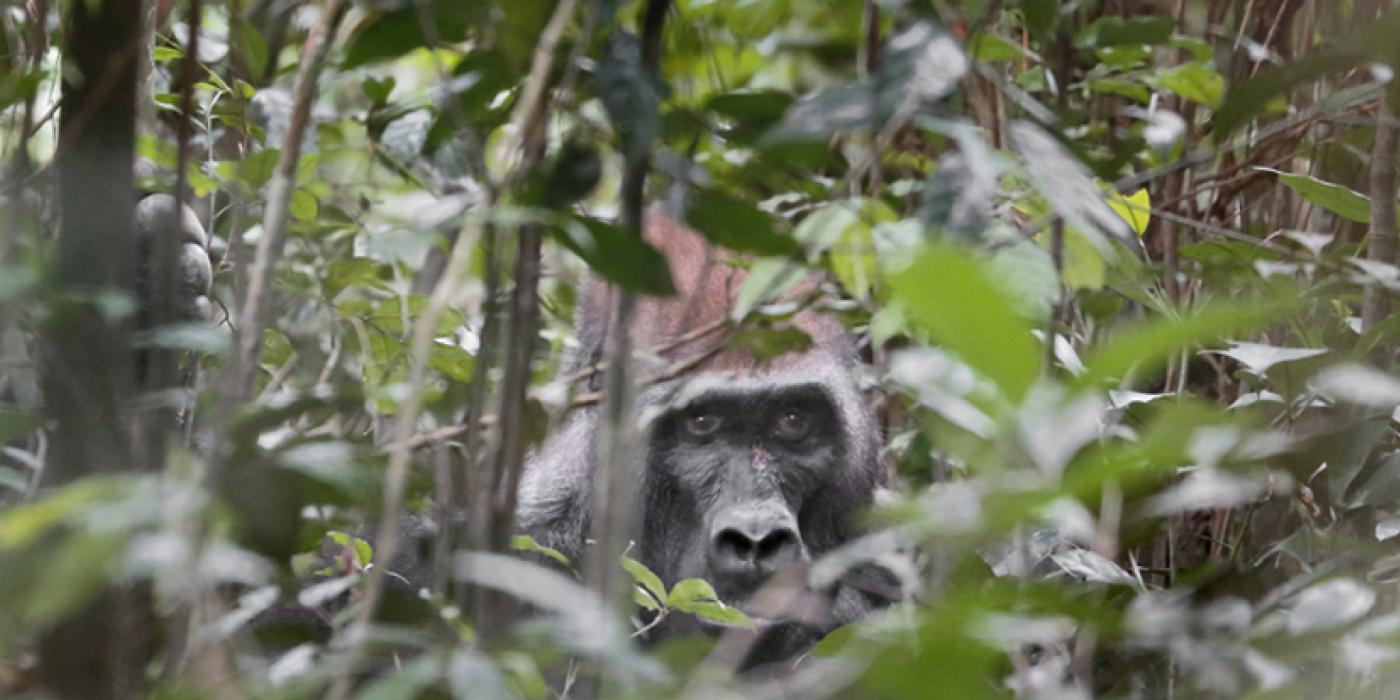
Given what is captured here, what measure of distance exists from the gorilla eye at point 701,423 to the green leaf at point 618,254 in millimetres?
2127

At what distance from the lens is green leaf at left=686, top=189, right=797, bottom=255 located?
1.36 m

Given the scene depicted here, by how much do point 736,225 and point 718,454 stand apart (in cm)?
196

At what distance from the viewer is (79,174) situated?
1.35 m

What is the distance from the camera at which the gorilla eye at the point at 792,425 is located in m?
3.41

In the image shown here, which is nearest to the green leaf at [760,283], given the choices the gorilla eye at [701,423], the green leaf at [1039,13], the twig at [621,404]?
the twig at [621,404]

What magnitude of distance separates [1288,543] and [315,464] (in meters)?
1.57

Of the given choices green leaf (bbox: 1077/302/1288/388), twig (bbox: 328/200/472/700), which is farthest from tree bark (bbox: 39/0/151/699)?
green leaf (bbox: 1077/302/1288/388)

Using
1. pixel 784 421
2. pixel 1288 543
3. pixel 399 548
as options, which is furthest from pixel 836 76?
pixel 1288 543

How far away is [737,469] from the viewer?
10.5ft

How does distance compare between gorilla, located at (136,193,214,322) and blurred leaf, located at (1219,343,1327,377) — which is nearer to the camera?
blurred leaf, located at (1219,343,1327,377)

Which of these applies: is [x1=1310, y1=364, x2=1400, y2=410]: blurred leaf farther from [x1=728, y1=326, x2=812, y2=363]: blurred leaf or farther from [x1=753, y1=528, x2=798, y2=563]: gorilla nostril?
[x1=753, y1=528, x2=798, y2=563]: gorilla nostril

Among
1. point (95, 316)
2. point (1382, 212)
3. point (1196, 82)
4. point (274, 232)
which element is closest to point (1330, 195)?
point (1382, 212)

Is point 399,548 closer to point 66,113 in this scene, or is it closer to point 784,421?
point 784,421

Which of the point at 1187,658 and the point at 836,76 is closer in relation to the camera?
the point at 1187,658
